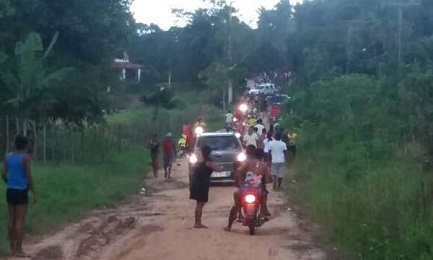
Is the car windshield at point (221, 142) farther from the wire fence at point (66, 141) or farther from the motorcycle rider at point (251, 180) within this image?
the motorcycle rider at point (251, 180)

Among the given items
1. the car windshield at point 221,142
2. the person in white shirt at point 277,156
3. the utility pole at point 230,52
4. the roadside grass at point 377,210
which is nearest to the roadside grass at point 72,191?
the car windshield at point 221,142

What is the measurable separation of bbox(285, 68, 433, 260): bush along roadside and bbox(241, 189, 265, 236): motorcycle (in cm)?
136

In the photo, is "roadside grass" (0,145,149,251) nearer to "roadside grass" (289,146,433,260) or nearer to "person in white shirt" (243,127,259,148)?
"person in white shirt" (243,127,259,148)

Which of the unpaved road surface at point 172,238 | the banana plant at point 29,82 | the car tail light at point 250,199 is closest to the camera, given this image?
the unpaved road surface at point 172,238

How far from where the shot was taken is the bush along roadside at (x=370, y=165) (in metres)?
13.3

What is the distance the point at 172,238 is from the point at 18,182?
12.1 feet

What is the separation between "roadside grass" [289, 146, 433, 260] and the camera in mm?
12375

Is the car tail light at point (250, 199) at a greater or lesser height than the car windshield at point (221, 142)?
lesser

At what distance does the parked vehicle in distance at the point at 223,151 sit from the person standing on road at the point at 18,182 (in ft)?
46.0

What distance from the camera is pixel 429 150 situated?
1791 centimetres

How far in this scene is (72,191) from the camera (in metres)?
23.2

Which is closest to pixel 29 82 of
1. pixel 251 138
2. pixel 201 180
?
pixel 251 138

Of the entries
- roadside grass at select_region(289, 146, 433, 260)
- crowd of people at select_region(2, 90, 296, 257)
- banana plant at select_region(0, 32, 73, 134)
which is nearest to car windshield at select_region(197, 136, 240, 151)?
crowd of people at select_region(2, 90, 296, 257)

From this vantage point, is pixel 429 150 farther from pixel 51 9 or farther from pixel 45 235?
pixel 51 9
